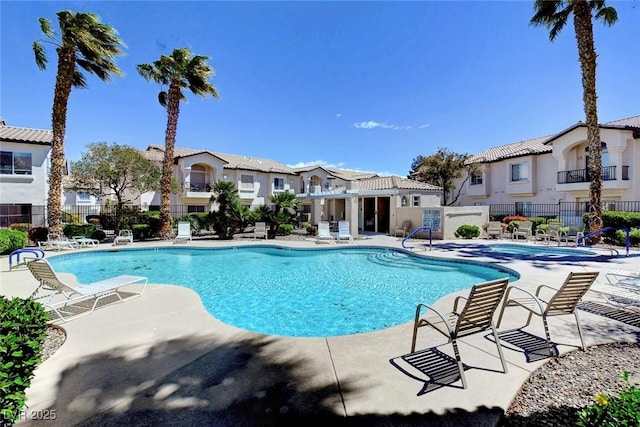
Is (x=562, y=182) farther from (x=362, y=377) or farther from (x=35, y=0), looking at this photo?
(x=35, y=0)

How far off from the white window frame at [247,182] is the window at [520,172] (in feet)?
90.2

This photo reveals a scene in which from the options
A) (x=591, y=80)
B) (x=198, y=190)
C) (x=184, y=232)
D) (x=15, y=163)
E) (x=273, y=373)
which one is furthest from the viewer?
(x=198, y=190)

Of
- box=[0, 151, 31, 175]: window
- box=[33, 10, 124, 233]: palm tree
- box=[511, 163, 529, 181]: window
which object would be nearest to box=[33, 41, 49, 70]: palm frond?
box=[33, 10, 124, 233]: palm tree

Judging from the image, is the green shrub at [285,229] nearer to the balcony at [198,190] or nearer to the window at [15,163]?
the balcony at [198,190]

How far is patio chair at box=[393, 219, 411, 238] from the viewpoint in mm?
20797

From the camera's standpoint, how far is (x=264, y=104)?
87.6 ft

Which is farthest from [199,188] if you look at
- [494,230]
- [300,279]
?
[494,230]

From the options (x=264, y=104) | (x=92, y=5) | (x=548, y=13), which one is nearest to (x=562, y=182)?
(x=548, y=13)

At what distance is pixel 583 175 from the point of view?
23734 millimetres

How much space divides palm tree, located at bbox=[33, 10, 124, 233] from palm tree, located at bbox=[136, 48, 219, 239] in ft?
8.60

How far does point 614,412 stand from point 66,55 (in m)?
24.0

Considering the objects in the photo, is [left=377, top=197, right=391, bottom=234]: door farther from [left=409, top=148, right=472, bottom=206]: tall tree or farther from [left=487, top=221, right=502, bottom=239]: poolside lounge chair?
[left=487, top=221, right=502, bottom=239]: poolside lounge chair

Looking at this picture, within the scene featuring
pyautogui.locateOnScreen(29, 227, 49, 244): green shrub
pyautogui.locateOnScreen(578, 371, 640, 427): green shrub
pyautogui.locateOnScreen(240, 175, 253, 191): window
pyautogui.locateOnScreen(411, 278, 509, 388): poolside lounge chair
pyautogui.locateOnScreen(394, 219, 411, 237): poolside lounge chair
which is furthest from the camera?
pyautogui.locateOnScreen(240, 175, 253, 191): window

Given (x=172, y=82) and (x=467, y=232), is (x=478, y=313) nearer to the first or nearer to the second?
(x=467, y=232)
